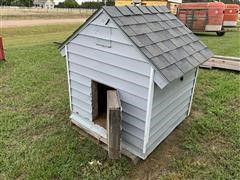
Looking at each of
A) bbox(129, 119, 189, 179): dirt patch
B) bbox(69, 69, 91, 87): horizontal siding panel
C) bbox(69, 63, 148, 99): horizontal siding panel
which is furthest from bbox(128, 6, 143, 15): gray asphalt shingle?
bbox(129, 119, 189, 179): dirt patch

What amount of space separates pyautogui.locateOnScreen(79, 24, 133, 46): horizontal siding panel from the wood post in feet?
2.70

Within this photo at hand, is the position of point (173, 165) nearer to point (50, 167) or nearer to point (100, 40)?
point (50, 167)

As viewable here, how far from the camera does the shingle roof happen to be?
3020 millimetres

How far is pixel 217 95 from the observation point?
20.6ft

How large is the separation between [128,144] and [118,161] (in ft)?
1.06

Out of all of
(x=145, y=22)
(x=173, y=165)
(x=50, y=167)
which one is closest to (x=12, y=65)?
(x=50, y=167)

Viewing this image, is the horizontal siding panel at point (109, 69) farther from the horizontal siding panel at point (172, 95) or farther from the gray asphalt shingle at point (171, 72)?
the horizontal siding panel at point (172, 95)

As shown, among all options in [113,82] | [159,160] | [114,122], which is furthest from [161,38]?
[159,160]

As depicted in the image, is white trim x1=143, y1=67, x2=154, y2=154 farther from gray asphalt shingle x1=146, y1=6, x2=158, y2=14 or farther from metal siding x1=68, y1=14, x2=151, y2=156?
gray asphalt shingle x1=146, y1=6, x2=158, y2=14

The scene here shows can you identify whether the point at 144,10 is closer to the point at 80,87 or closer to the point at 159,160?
the point at 80,87

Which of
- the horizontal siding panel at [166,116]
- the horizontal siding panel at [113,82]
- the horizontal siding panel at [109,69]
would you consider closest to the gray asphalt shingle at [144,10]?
the horizontal siding panel at [109,69]

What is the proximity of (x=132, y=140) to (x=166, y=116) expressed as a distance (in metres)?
0.78

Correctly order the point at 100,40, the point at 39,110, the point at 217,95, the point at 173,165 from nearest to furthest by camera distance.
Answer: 1. the point at 100,40
2. the point at 173,165
3. the point at 39,110
4. the point at 217,95

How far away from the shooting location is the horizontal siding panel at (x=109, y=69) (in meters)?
3.17
